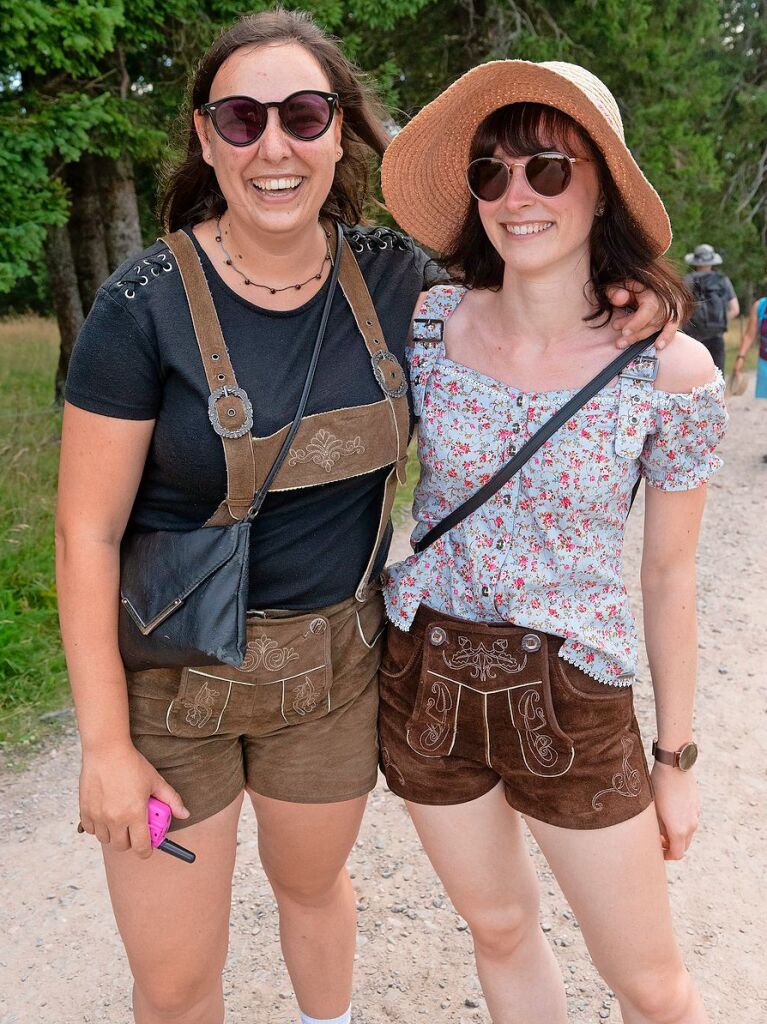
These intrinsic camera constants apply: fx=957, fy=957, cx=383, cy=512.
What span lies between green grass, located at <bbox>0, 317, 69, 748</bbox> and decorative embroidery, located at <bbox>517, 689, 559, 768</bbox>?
2.72m

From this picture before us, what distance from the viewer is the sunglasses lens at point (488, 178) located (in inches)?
75.6

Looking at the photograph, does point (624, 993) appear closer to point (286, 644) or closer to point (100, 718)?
point (286, 644)

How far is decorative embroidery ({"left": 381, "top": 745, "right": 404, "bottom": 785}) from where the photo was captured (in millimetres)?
2061

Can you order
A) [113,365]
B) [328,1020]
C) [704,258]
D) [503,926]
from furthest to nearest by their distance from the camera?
[704,258]
[328,1020]
[503,926]
[113,365]

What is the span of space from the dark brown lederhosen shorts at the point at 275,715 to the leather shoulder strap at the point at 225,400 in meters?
0.30

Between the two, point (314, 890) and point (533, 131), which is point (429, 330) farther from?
point (314, 890)

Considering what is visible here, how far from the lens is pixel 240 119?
188 cm

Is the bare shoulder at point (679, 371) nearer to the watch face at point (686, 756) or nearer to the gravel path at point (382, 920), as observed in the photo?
the watch face at point (686, 756)

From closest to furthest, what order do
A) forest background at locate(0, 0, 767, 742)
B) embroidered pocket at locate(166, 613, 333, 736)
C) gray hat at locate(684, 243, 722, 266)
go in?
1. embroidered pocket at locate(166, 613, 333, 736)
2. forest background at locate(0, 0, 767, 742)
3. gray hat at locate(684, 243, 722, 266)

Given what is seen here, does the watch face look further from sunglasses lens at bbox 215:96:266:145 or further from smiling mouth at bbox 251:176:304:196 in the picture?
sunglasses lens at bbox 215:96:266:145

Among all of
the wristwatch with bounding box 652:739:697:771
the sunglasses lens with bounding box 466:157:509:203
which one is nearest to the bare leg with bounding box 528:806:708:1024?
the wristwatch with bounding box 652:739:697:771

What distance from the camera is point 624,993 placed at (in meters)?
1.93

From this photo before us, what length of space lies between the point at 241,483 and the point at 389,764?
73cm

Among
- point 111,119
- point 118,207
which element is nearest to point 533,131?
point 111,119
